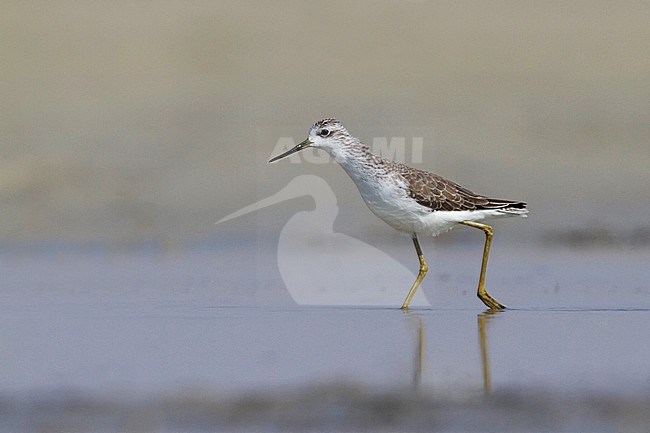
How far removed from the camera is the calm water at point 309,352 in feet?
26.2

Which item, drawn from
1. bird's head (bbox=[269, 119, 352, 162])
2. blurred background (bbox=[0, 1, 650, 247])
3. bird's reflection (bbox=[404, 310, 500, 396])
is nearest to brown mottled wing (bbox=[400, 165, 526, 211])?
bird's head (bbox=[269, 119, 352, 162])

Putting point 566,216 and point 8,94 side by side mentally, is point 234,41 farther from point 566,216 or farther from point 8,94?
point 566,216

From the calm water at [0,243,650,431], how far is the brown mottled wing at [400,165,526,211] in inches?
33.0

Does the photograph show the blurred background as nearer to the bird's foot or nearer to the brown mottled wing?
the brown mottled wing

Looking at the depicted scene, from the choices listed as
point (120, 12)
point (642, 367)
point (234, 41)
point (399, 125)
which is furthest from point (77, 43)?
point (642, 367)

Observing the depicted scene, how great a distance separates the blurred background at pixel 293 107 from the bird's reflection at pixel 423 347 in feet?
16.6

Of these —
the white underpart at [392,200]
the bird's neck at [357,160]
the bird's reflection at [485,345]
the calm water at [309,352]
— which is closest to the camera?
the calm water at [309,352]

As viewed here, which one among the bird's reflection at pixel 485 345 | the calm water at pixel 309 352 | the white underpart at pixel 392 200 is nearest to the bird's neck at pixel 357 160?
the white underpart at pixel 392 200

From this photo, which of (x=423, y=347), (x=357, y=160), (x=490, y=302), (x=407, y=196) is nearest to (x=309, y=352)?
(x=423, y=347)

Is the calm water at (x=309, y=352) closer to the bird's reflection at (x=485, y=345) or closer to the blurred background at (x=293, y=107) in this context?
the bird's reflection at (x=485, y=345)

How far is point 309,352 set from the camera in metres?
9.84

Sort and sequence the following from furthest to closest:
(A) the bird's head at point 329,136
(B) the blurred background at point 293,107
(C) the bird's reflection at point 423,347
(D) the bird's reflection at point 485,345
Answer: (B) the blurred background at point 293,107 → (A) the bird's head at point 329,136 → (C) the bird's reflection at point 423,347 → (D) the bird's reflection at point 485,345

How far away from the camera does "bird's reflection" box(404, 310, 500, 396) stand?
28.8 ft

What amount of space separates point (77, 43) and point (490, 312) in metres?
11.7
